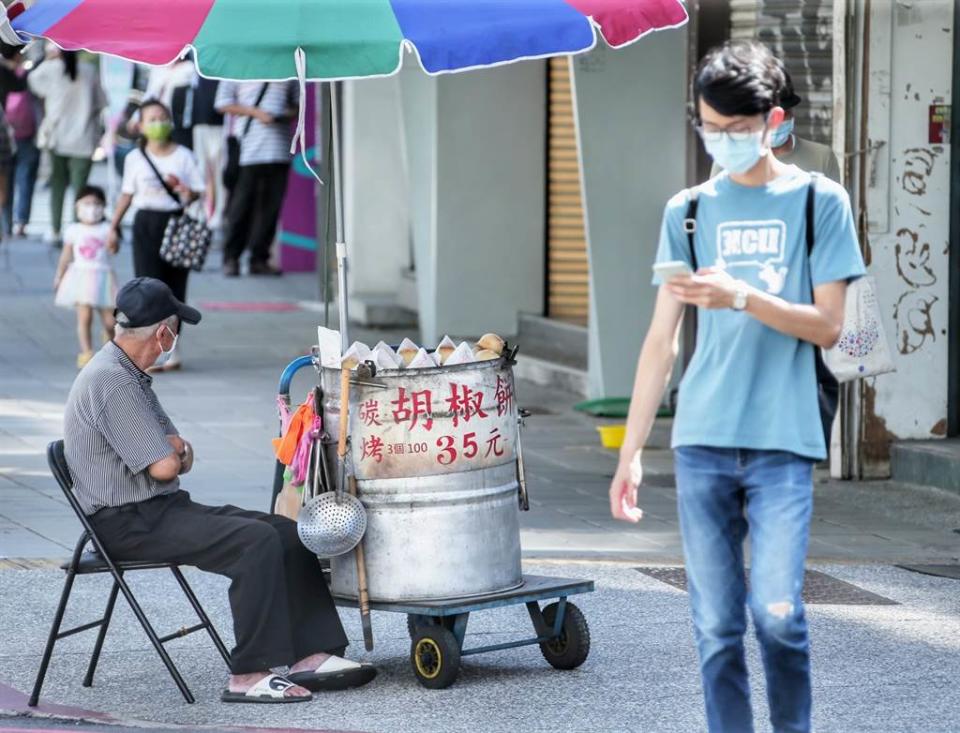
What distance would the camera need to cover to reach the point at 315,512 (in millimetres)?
5840

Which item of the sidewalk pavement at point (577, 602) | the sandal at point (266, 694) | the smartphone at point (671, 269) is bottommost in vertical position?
the sidewalk pavement at point (577, 602)

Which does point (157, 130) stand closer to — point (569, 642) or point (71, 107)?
point (71, 107)

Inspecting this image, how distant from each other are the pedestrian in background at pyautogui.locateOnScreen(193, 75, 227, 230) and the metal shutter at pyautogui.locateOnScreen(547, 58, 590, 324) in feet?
15.4

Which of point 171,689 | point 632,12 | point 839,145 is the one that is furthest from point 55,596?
point 839,145

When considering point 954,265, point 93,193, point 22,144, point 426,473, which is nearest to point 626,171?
point 954,265

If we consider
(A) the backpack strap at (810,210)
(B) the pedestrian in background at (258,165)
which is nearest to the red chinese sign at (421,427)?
(A) the backpack strap at (810,210)

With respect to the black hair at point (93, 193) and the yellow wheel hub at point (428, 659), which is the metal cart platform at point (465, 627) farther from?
the black hair at point (93, 193)

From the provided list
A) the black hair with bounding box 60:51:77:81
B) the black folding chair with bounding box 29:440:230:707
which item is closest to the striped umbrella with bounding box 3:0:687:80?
the black folding chair with bounding box 29:440:230:707

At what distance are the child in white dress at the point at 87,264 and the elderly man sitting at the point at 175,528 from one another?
6.90m

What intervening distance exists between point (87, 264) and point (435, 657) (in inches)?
295

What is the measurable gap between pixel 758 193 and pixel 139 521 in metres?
2.35

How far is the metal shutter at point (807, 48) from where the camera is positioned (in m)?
9.91

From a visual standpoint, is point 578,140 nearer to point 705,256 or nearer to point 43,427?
point 43,427

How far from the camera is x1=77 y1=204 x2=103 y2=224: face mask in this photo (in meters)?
12.8
